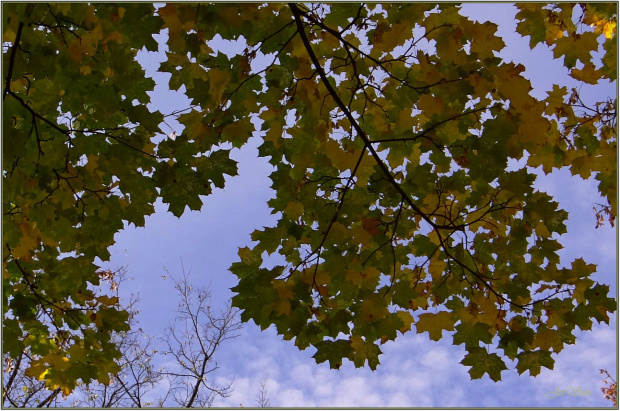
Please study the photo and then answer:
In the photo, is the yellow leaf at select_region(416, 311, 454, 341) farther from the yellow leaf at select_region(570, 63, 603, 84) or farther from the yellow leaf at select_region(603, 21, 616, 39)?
the yellow leaf at select_region(603, 21, 616, 39)

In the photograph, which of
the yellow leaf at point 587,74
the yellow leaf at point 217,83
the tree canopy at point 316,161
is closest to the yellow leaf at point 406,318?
the tree canopy at point 316,161

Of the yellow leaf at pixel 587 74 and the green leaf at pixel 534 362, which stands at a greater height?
the yellow leaf at pixel 587 74

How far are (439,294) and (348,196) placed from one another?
0.97m

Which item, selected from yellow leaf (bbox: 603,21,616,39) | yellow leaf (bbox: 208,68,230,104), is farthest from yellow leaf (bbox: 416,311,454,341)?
yellow leaf (bbox: 603,21,616,39)

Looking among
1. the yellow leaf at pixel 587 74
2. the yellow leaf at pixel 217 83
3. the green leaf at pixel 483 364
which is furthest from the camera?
the yellow leaf at pixel 587 74

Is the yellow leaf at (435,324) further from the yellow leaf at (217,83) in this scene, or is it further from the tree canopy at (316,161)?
the yellow leaf at (217,83)

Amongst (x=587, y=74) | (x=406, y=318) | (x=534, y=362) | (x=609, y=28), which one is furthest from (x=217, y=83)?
(x=609, y=28)

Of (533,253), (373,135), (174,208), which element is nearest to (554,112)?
(533,253)

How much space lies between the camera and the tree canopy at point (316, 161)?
2.92 meters

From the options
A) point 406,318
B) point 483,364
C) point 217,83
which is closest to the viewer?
point 483,364

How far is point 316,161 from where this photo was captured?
3.24 metres

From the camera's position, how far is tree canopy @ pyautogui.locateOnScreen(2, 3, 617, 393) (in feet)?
9.59

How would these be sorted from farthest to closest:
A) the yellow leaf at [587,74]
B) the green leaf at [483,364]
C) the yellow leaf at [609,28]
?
the yellow leaf at [609,28] → the yellow leaf at [587,74] → the green leaf at [483,364]

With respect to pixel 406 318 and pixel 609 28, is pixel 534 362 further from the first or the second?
pixel 609 28
